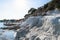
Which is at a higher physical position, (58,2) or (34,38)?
(58,2)

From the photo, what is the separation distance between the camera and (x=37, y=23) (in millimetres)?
19859

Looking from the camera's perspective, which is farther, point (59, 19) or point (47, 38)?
point (59, 19)

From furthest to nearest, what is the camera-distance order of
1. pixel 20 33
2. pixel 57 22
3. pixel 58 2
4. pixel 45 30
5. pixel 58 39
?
pixel 58 2, pixel 20 33, pixel 45 30, pixel 57 22, pixel 58 39

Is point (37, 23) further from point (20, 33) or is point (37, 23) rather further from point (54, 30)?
point (54, 30)

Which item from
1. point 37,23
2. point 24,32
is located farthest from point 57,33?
point 24,32

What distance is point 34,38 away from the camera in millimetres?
16609

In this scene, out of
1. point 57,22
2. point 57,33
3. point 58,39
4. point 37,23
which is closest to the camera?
point 58,39

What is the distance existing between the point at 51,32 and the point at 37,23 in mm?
5119

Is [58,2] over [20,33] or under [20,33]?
over

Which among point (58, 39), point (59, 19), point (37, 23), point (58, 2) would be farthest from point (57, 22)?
point (58, 2)

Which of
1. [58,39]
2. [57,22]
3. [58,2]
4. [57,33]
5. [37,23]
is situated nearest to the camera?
[58,39]

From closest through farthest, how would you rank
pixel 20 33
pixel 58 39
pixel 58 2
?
1. pixel 58 39
2. pixel 20 33
3. pixel 58 2

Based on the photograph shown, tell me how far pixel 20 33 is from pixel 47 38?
7535 mm

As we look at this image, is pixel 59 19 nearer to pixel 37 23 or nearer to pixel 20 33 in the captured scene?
pixel 37 23
